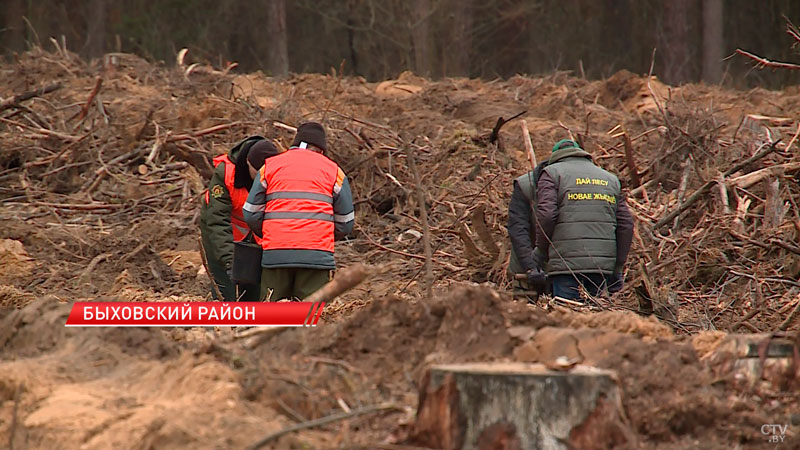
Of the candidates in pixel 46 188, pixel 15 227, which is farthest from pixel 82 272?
pixel 46 188

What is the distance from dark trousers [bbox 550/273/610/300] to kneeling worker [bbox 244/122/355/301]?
1.51m

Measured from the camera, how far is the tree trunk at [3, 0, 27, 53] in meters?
26.1

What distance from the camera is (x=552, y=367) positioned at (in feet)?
12.8

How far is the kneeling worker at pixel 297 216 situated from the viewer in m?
6.60

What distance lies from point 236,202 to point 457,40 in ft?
60.8

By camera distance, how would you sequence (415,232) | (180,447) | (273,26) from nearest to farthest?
(180,447) < (415,232) < (273,26)

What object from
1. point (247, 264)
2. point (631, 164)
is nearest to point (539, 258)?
point (247, 264)

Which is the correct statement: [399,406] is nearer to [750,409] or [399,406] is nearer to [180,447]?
[180,447]

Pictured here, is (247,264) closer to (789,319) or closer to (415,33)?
(789,319)

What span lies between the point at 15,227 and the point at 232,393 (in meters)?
7.64

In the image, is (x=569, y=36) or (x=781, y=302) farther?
(x=569, y=36)

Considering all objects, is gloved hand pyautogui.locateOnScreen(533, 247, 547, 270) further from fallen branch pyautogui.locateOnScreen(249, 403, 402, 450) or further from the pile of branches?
fallen branch pyautogui.locateOnScreen(249, 403, 402, 450)

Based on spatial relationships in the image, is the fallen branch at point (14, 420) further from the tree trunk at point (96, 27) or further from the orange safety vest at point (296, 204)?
the tree trunk at point (96, 27)

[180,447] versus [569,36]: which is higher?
[569,36]
